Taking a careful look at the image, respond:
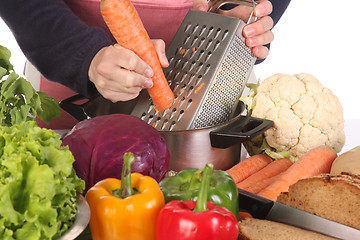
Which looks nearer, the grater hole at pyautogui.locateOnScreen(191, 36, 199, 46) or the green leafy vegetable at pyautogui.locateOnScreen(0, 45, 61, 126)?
the green leafy vegetable at pyautogui.locateOnScreen(0, 45, 61, 126)

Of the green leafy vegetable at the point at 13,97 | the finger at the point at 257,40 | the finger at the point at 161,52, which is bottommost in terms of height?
the green leafy vegetable at the point at 13,97

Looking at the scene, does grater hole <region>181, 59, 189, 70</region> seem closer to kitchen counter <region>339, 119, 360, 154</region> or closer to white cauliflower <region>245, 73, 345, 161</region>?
white cauliflower <region>245, 73, 345, 161</region>

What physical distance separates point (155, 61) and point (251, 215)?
0.56 m

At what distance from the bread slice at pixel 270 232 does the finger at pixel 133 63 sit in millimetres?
549

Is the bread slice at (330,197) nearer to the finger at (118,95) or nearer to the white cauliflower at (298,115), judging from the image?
the white cauliflower at (298,115)

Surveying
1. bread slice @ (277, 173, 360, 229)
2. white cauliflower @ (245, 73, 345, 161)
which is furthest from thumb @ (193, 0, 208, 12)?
bread slice @ (277, 173, 360, 229)

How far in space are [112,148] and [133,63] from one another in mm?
346

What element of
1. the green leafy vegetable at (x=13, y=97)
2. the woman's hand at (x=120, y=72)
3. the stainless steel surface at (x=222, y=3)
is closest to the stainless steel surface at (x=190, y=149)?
the woman's hand at (x=120, y=72)

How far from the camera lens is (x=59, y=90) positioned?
1887mm

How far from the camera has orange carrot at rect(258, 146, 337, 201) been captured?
3.98 feet

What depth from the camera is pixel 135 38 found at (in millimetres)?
1290

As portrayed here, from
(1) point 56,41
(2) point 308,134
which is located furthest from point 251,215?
(1) point 56,41

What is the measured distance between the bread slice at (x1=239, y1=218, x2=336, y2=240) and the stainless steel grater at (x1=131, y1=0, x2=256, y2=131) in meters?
0.43

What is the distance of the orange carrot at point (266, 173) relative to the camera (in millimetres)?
1282
